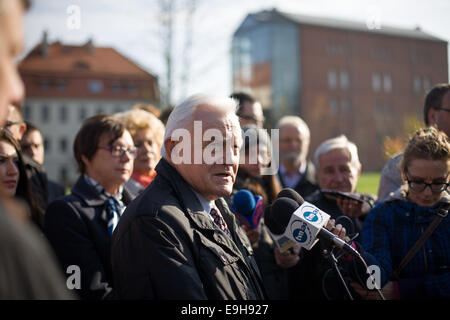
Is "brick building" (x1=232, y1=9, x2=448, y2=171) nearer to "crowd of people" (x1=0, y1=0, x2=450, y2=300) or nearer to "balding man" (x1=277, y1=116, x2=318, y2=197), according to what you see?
"balding man" (x1=277, y1=116, x2=318, y2=197)

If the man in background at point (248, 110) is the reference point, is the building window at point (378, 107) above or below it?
above

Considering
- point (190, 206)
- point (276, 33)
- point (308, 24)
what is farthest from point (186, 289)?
point (308, 24)

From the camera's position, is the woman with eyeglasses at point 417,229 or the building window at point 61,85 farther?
the building window at point 61,85

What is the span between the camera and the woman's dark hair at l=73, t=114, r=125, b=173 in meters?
3.48

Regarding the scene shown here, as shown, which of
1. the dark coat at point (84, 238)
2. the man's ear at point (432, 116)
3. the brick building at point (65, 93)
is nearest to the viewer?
the dark coat at point (84, 238)

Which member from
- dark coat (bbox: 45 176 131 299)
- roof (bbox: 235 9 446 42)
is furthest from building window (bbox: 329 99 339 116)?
dark coat (bbox: 45 176 131 299)

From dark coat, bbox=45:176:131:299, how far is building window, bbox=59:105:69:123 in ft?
186

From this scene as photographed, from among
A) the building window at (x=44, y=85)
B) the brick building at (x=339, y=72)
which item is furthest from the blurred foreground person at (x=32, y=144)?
the building window at (x=44, y=85)

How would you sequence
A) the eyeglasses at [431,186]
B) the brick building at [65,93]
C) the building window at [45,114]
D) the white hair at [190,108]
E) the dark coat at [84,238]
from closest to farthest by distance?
1. the white hair at [190,108]
2. the dark coat at [84,238]
3. the eyeglasses at [431,186]
4. the brick building at [65,93]
5. the building window at [45,114]

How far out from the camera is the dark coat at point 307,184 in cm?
493

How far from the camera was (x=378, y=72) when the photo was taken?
56469 mm

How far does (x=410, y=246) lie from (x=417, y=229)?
4.7 inches

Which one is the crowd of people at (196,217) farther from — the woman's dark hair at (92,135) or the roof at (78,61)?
the roof at (78,61)

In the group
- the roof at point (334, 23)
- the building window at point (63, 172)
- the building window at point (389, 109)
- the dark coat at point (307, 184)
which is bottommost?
the building window at point (63, 172)
